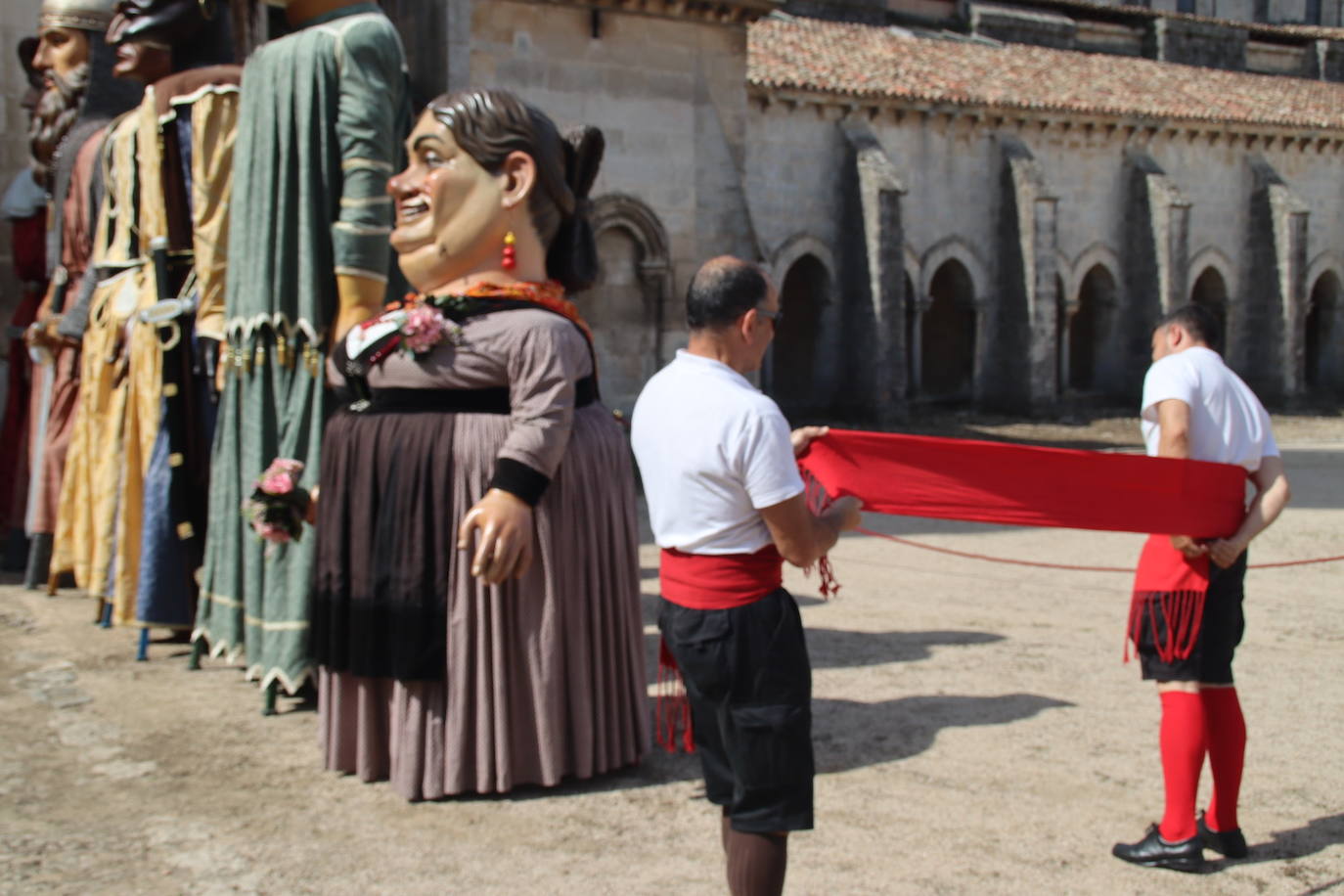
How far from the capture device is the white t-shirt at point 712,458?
2.94 metres

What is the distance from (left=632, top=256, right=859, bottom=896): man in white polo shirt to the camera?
9.80 ft

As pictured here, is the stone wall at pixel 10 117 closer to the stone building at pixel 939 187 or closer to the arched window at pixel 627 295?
the stone building at pixel 939 187

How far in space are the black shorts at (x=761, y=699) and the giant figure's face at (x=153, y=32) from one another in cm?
456

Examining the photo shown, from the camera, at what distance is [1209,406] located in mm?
3908

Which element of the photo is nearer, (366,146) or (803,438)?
(803,438)

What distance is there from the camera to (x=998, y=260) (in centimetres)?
2866

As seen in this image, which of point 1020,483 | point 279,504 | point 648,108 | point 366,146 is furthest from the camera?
point 648,108

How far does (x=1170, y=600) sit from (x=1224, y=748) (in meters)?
0.45

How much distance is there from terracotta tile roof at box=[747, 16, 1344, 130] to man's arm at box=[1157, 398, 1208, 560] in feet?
69.2

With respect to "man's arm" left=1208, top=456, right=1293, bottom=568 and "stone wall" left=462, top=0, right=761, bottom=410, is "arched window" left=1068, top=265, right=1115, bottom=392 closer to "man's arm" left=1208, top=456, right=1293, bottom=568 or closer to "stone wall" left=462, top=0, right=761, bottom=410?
"stone wall" left=462, top=0, right=761, bottom=410

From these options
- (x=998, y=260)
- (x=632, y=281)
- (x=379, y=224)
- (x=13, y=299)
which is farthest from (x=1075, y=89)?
(x=379, y=224)

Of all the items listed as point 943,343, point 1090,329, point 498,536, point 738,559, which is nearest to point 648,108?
point 498,536

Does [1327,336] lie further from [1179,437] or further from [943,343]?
[1179,437]

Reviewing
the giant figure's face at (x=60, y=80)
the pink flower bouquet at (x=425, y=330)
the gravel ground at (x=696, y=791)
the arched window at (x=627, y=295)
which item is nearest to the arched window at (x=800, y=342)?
the arched window at (x=627, y=295)
